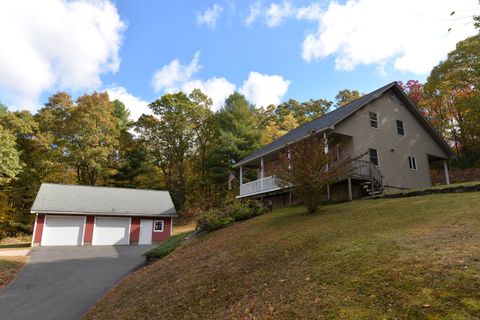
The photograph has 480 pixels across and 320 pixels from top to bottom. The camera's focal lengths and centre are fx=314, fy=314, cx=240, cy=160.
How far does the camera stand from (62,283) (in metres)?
13.0

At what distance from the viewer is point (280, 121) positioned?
42.8m

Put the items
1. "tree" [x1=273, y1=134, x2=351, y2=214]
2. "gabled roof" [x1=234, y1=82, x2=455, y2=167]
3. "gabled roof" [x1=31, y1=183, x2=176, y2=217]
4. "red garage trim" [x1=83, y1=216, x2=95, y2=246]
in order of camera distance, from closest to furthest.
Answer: "tree" [x1=273, y1=134, x2=351, y2=214] → "gabled roof" [x1=234, y1=82, x2=455, y2=167] → "gabled roof" [x1=31, y1=183, x2=176, y2=217] → "red garage trim" [x1=83, y1=216, x2=95, y2=246]

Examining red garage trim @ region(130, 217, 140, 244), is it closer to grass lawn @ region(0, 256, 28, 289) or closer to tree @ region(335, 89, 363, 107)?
grass lawn @ region(0, 256, 28, 289)

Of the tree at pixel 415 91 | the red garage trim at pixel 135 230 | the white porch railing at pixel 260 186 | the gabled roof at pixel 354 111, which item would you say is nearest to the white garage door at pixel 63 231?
the red garage trim at pixel 135 230

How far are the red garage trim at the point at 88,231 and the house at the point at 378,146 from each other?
42.8ft

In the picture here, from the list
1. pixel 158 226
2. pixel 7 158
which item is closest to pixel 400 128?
pixel 158 226

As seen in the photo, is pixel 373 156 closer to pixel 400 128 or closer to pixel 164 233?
pixel 400 128

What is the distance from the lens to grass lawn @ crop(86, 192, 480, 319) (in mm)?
4309

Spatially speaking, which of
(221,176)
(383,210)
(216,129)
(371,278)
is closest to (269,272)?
(371,278)

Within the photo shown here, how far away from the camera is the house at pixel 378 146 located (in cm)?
1703

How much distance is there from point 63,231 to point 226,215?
1580 centimetres

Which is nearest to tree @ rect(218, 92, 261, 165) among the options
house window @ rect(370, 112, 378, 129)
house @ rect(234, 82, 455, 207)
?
house @ rect(234, 82, 455, 207)

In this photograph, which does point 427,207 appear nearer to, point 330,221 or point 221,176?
point 330,221

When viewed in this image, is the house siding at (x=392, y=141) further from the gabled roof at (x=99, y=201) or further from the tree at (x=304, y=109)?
the tree at (x=304, y=109)
